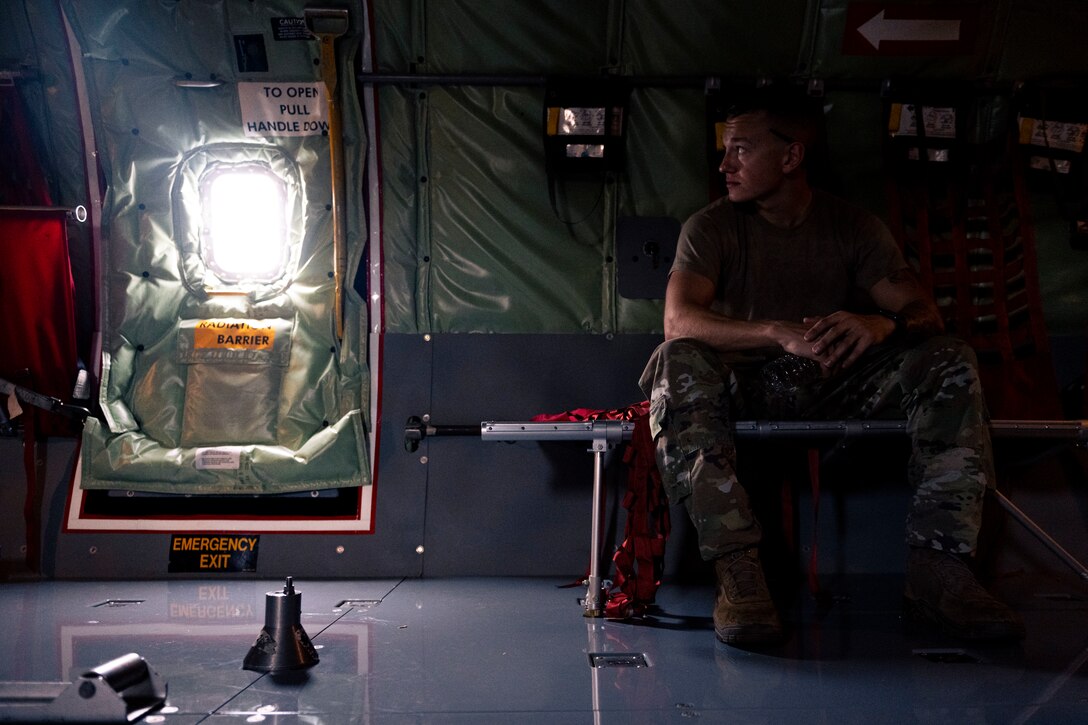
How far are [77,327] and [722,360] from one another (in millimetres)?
2868

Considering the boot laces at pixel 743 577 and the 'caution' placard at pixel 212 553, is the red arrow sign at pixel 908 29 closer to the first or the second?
the boot laces at pixel 743 577

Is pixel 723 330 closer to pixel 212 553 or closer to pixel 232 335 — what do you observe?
pixel 232 335

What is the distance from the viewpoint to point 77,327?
3988mm

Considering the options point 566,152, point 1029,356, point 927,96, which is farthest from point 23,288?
point 1029,356

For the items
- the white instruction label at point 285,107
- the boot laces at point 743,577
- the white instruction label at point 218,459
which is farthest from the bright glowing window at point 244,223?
the boot laces at point 743,577

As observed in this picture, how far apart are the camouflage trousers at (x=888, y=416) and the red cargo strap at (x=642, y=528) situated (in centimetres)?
17

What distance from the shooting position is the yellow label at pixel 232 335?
13.0ft

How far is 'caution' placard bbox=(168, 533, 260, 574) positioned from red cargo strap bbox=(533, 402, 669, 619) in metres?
1.65

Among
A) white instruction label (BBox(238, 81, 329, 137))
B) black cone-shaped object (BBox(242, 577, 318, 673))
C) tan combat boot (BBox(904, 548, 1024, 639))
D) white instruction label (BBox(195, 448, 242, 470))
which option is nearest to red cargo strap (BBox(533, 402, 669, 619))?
tan combat boot (BBox(904, 548, 1024, 639))

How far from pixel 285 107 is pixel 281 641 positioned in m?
2.64

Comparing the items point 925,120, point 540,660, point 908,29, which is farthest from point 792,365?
point 908,29

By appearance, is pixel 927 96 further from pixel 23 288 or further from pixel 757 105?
pixel 23 288

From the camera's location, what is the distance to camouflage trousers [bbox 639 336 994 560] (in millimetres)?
2664

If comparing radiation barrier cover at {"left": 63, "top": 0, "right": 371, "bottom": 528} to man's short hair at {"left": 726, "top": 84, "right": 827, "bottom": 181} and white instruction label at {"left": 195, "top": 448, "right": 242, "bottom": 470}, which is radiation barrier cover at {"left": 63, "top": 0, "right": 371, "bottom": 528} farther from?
man's short hair at {"left": 726, "top": 84, "right": 827, "bottom": 181}
